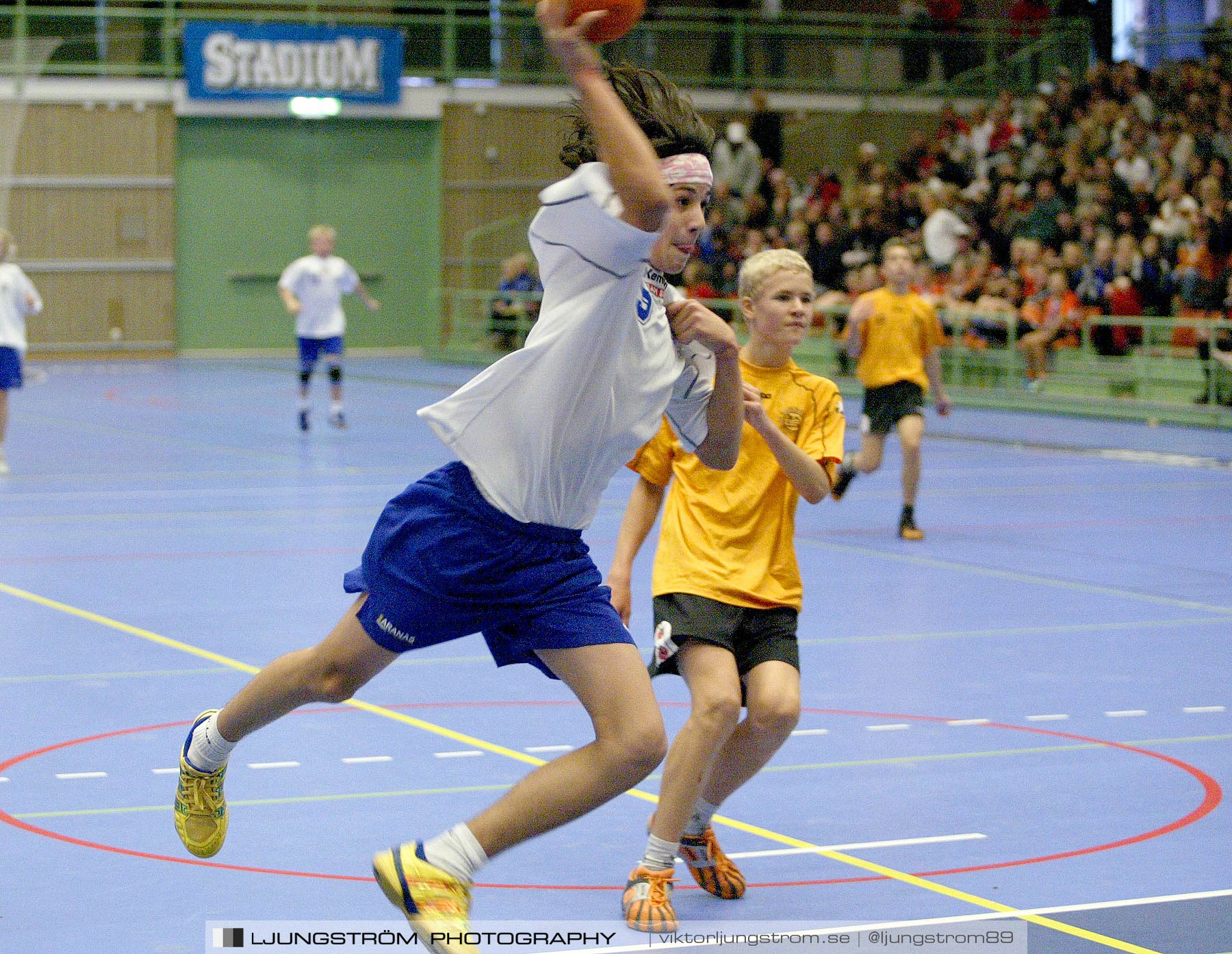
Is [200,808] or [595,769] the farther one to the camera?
[200,808]

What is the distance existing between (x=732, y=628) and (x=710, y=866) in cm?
63

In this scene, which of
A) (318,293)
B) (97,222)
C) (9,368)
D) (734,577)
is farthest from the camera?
(97,222)

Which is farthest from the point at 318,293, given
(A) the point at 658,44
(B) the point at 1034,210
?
(A) the point at 658,44

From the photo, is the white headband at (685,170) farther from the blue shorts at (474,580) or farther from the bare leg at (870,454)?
the bare leg at (870,454)

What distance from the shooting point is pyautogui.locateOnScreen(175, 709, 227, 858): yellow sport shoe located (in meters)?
4.47

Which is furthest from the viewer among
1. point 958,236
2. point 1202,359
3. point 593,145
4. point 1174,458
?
point 958,236

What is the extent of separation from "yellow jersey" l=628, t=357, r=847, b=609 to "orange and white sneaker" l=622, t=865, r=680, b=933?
768 mm

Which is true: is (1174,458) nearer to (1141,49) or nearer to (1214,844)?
(1214,844)

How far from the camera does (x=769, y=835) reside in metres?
5.36

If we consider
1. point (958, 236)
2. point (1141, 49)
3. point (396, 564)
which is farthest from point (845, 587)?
point (1141, 49)

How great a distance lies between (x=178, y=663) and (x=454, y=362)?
2179 centimetres

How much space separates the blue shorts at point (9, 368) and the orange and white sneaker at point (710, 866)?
11.0 meters

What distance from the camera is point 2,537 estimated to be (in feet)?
37.0

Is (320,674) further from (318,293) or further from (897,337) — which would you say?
(318,293)
